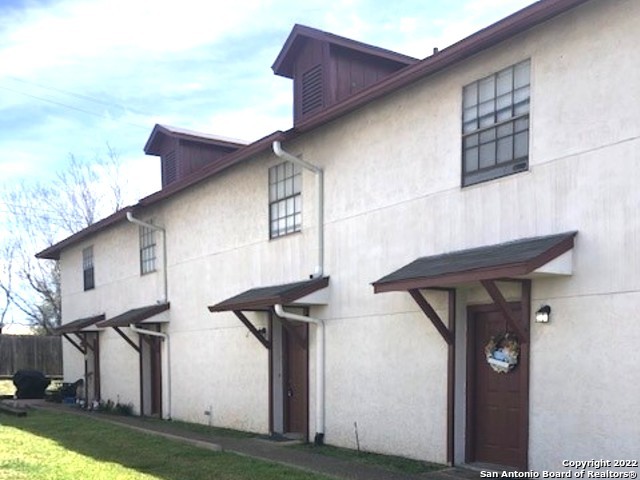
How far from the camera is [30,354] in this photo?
29.1 m

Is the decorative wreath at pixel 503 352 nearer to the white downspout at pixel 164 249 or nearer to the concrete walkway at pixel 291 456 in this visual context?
the concrete walkway at pixel 291 456

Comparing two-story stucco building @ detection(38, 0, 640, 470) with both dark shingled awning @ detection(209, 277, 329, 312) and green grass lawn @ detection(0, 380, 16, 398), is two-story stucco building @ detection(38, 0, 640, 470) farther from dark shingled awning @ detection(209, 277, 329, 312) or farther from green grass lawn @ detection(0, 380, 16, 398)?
green grass lawn @ detection(0, 380, 16, 398)

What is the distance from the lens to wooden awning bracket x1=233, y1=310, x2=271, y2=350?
39.5 ft

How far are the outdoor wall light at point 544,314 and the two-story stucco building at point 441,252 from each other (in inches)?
1.4

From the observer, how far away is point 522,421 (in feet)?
24.1

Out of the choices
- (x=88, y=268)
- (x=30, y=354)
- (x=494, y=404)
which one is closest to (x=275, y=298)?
(x=494, y=404)

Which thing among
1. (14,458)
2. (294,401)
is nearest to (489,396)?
(294,401)

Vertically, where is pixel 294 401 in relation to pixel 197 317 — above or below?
below

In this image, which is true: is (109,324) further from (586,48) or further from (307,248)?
(586,48)

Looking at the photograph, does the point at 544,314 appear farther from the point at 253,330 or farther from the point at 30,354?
the point at 30,354

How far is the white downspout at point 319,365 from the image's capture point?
10.5 m

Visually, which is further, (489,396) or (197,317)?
(197,317)

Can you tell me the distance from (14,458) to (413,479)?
225 inches

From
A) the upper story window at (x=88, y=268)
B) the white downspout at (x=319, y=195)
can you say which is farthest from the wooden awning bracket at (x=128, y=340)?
the white downspout at (x=319, y=195)
